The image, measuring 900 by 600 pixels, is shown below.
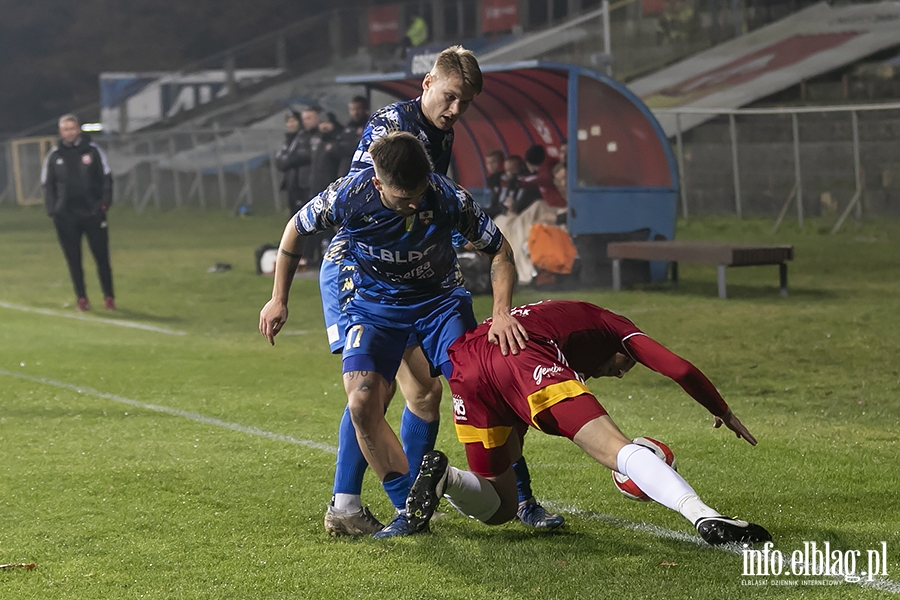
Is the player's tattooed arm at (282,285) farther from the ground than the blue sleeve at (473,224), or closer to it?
closer to it

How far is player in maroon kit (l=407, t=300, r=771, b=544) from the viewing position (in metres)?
4.30

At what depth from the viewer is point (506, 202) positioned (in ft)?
51.7

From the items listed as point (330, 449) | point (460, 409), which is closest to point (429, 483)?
point (460, 409)

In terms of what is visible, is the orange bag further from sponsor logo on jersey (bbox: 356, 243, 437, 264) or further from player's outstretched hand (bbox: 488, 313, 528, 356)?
player's outstretched hand (bbox: 488, 313, 528, 356)

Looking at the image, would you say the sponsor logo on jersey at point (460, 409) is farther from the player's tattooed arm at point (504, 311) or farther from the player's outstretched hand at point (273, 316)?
the player's outstretched hand at point (273, 316)

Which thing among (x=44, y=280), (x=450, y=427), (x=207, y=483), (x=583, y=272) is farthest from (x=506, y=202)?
(x=207, y=483)

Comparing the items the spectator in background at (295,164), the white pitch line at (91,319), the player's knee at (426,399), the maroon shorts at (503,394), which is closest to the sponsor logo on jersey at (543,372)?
the maroon shorts at (503,394)

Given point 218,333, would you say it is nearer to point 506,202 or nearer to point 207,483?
point 506,202

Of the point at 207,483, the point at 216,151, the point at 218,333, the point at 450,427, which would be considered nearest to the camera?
the point at 207,483

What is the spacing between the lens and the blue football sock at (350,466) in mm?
5234

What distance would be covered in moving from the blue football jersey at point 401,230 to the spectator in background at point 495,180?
10.7m

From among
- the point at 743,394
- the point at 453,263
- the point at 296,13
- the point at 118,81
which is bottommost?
the point at 743,394

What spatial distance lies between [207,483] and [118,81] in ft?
126

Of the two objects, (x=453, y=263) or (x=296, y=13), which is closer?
(x=453, y=263)
